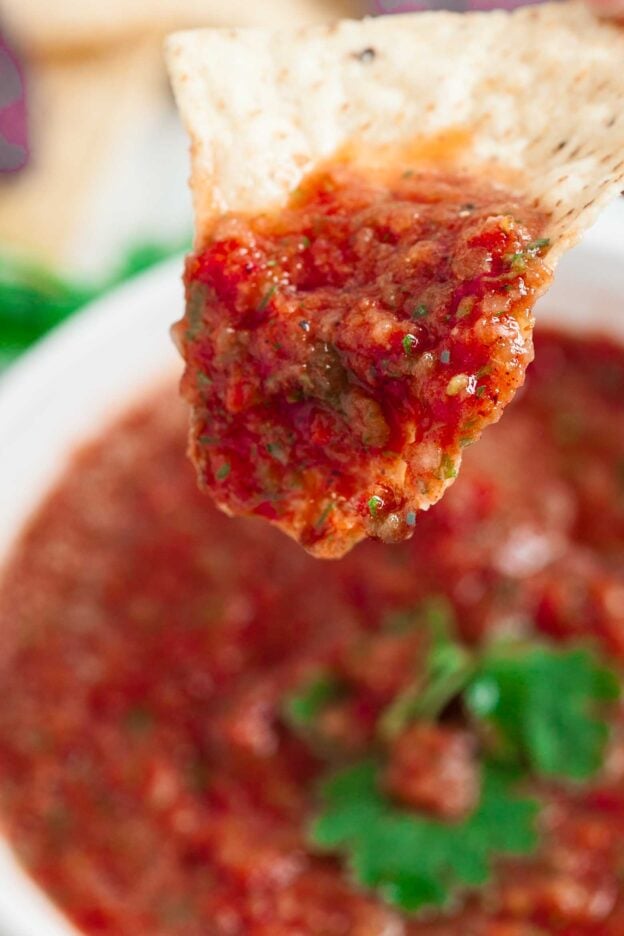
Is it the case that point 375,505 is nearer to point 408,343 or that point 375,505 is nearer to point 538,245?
point 408,343

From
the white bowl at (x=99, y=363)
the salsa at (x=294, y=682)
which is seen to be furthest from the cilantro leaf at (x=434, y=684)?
the white bowl at (x=99, y=363)

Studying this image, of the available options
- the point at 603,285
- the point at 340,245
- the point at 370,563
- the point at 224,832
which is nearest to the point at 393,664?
the point at 370,563

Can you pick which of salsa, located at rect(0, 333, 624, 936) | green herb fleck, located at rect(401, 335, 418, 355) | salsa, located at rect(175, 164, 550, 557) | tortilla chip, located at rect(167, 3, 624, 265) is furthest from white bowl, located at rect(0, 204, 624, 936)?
green herb fleck, located at rect(401, 335, 418, 355)

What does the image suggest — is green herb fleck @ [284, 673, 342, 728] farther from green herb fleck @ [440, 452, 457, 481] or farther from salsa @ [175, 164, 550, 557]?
green herb fleck @ [440, 452, 457, 481]

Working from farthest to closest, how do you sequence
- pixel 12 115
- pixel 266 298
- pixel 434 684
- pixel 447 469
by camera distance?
1. pixel 12 115
2. pixel 434 684
3. pixel 266 298
4. pixel 447 469

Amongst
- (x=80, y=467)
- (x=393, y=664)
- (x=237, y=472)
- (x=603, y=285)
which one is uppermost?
(x=237, y=472)

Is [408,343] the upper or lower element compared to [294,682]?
upper

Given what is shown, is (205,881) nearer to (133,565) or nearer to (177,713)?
(177,713)

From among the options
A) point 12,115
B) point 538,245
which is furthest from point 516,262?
point 12,115
